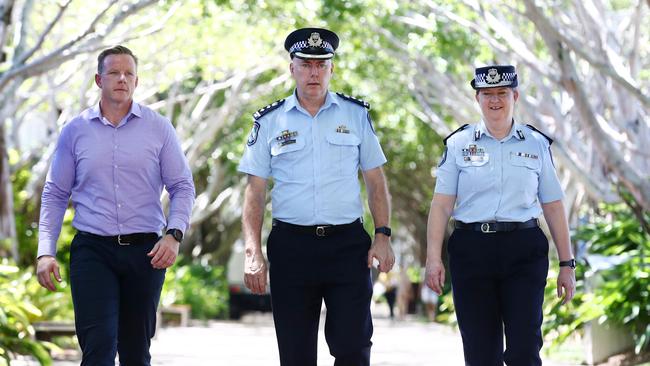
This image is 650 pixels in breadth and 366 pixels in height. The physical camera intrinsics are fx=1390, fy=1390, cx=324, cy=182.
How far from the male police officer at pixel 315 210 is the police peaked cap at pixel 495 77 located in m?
0.77

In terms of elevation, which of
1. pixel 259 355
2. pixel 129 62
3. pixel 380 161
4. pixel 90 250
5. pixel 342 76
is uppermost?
pixel 342 76

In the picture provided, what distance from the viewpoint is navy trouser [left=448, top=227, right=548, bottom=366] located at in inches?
276

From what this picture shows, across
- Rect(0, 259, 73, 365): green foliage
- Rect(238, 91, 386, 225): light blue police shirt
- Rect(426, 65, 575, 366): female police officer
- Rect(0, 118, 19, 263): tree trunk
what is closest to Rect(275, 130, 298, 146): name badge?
Rect(238, 91, 386, 225): light blue police shirt

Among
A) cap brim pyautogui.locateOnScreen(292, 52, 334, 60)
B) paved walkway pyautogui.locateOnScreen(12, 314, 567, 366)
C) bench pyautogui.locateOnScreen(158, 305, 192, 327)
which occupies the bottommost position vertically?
paved walkway pyautogui.locateOnScreen(12, 314, 567, 366)

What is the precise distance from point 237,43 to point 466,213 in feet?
62.4

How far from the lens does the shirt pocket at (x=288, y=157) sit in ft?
22.0

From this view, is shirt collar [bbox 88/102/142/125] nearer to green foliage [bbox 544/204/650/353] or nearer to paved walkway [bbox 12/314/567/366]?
paved walkway [bbox 12/314/567/366]

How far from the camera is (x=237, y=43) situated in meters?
25.9

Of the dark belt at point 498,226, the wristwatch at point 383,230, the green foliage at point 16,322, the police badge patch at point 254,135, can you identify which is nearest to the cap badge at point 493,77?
the dark belt at point 498,226

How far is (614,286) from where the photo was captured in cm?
1383

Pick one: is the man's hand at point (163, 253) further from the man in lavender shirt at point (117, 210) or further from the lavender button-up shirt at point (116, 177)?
the lavender button-up shirt at point (116, 177)

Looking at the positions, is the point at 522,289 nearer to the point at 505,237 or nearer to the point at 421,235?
the point at 505,237

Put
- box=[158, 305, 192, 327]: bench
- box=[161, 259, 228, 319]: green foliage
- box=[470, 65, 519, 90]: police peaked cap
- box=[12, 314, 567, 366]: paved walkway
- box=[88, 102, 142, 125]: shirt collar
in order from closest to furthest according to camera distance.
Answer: box=[88, 102, 142, 125]: shirt collar, box=[470, 65, 519, 90]: police peaked cap, box=[12, 314, 567, 366]: paved walkway, box=[158, 305, 192, 327]: bench, box=[161, 259, 228, 319]: green foliage

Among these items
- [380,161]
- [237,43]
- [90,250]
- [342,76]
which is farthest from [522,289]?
[342,76]
